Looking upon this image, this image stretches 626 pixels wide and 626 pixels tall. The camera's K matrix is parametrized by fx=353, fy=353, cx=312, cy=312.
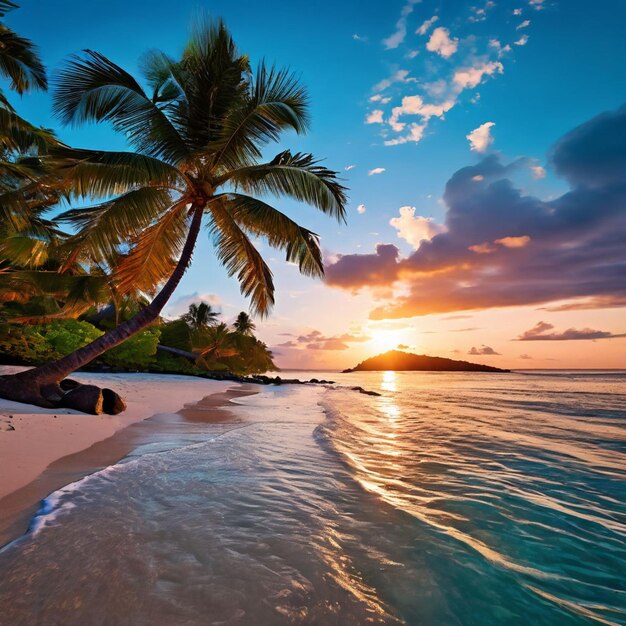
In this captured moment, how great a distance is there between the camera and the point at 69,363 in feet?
28.2

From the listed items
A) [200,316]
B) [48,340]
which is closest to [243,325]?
[200,316]

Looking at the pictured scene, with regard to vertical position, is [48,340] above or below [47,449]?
above

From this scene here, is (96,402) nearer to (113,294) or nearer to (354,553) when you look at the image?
(113,294)

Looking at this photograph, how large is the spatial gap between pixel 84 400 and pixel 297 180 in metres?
7.51

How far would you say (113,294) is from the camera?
33.9 ft

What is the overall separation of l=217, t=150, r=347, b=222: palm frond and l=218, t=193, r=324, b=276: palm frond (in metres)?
0.66

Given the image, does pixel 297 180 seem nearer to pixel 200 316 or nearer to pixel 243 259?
pixel 243 259

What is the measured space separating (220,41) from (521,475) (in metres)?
11.1

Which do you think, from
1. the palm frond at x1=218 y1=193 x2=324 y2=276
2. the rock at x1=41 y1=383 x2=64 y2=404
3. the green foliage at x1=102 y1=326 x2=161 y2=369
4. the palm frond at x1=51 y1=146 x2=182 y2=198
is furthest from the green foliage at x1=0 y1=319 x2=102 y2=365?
the palm frond at x1=218 y1=193 x2=324 y2=276

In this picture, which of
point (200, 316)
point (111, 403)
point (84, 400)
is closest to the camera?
point (84, 400)

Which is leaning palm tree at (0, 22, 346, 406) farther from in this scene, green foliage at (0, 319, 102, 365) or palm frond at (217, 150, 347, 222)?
green foliage at (0, 319, 102, 365)

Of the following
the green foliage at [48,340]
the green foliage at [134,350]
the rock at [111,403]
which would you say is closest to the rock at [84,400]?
the rock at [111,403]

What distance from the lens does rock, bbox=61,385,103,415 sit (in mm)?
8242

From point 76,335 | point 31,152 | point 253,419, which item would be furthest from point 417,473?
point 76,335
